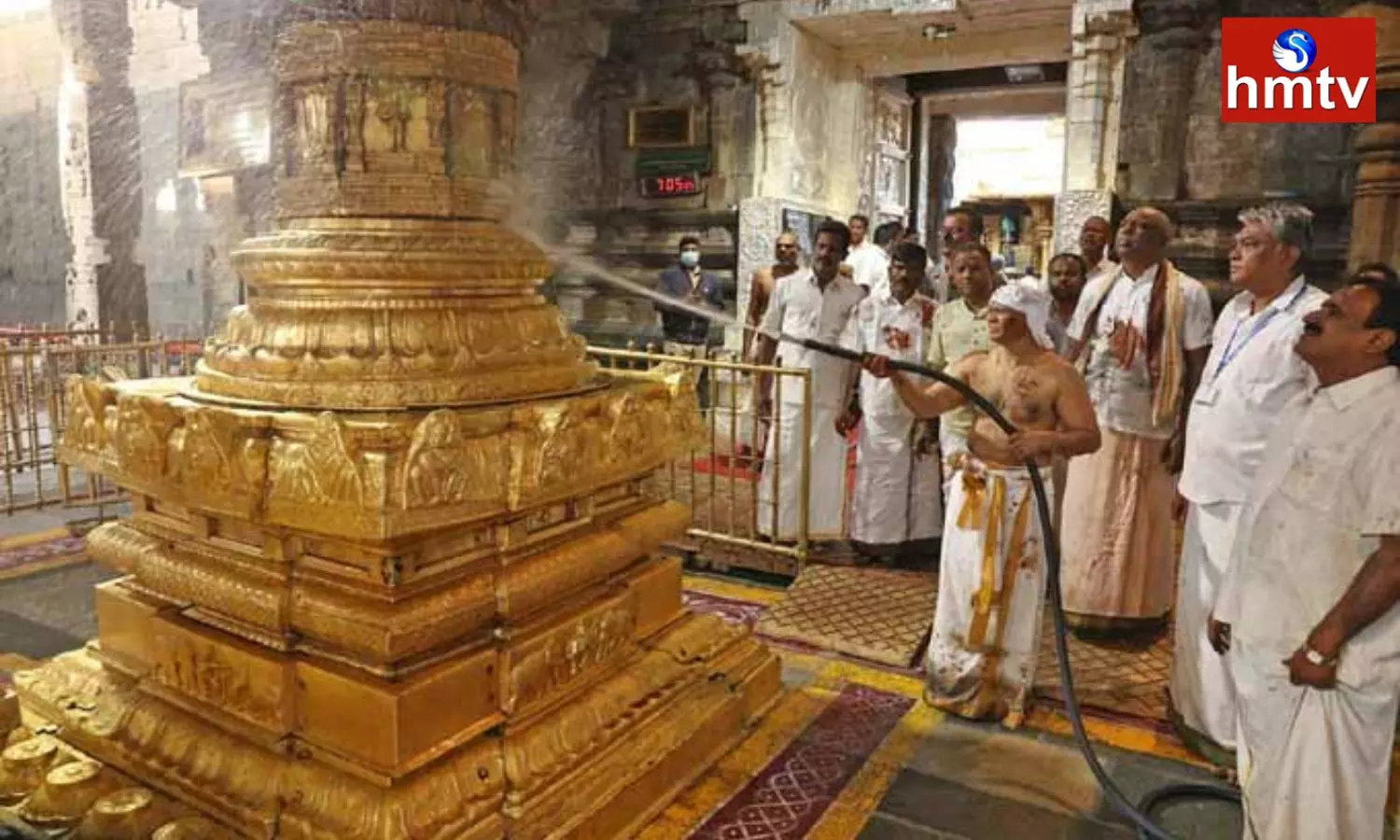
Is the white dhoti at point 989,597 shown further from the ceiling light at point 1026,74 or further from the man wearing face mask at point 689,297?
the ceiling light at point 1026,74

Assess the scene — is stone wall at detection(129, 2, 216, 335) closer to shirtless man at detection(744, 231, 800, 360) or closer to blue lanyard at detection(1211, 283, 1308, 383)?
shirtless man at detection(744, 231, 800, 360)

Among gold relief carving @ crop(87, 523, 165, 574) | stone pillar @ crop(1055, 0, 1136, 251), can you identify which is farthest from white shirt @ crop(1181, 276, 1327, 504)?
stone pillar @ crop(1055, 0, 1136, 251)

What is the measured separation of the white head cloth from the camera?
3480 millimetres

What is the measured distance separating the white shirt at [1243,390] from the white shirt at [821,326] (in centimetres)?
247

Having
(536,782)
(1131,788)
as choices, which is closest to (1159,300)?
(1131,788)

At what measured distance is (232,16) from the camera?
11.0 meters

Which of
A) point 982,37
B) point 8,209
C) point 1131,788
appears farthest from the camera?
point 8,209

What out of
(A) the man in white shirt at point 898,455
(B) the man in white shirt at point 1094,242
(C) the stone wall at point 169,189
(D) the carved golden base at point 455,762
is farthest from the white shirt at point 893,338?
(C) the stone wall at point 169,189

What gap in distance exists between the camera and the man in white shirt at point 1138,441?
4250 mm

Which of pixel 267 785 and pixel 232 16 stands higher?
pixel 232 16

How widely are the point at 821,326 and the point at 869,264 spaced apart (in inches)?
127

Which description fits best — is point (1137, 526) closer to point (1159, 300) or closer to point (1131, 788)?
point (1159, 300)

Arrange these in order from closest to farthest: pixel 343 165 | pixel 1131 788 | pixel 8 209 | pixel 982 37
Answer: pixel 343 165 < pixel 1131 788 < pixel 982 37 < pixel 8 209

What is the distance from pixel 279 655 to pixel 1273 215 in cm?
345
